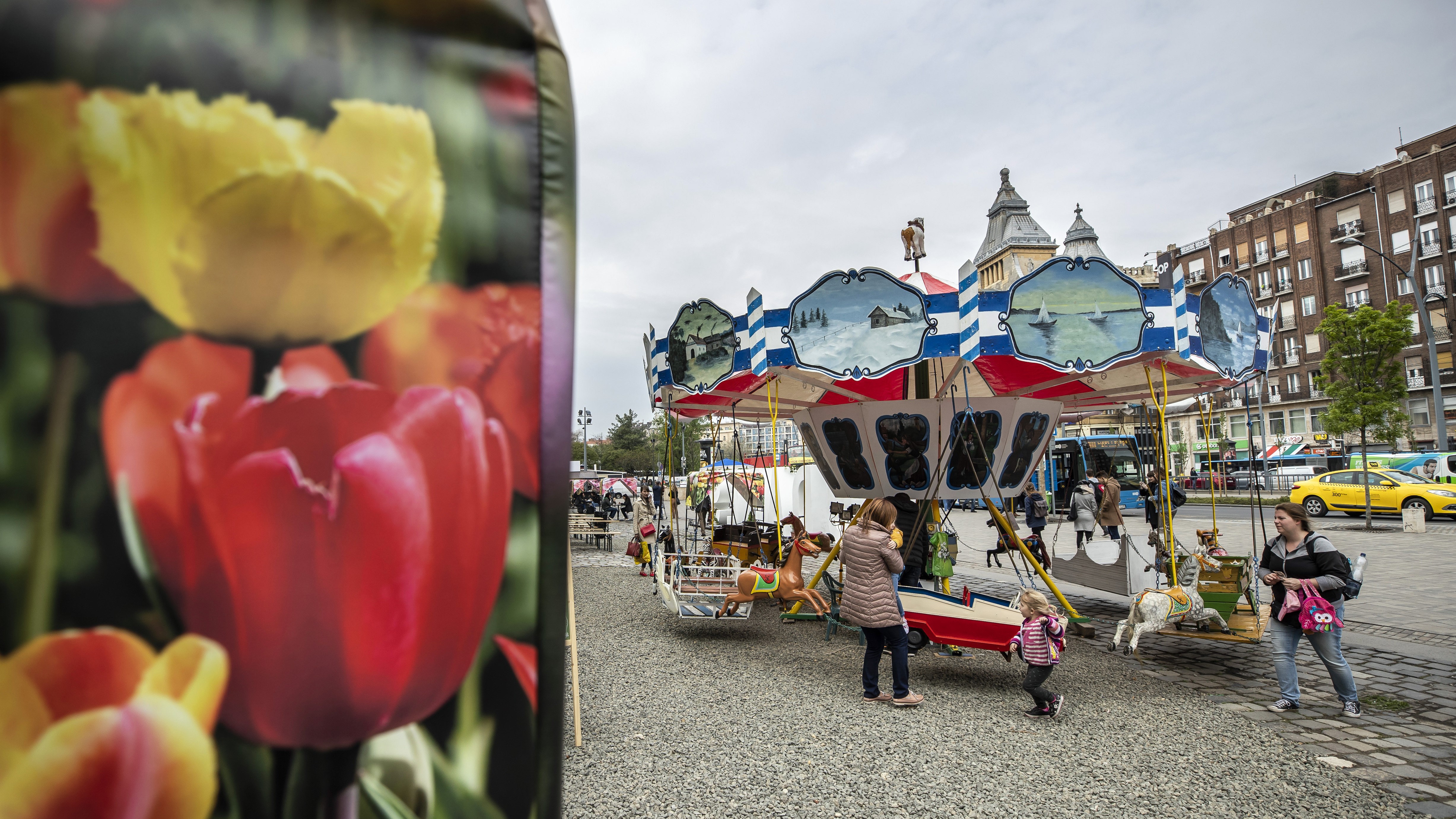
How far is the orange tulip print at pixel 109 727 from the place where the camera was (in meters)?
1.11

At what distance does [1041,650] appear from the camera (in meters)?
5.39

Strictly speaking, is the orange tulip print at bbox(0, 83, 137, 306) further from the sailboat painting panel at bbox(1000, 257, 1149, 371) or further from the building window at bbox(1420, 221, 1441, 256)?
the building window at bbox(1420, 221, 1441, 256)

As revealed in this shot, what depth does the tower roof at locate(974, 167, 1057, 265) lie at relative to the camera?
22594mm

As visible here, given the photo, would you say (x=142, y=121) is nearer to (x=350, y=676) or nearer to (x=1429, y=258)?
(x=350, y=676)

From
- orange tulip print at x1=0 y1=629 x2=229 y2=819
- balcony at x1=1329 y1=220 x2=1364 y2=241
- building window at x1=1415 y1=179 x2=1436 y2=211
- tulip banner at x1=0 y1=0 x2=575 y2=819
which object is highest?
building window at x1=1415 y1=179 x2=1436 y2=211

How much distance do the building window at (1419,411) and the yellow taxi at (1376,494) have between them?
28.0 meters

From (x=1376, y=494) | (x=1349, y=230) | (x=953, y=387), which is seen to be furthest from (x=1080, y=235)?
(x=953, y=387)

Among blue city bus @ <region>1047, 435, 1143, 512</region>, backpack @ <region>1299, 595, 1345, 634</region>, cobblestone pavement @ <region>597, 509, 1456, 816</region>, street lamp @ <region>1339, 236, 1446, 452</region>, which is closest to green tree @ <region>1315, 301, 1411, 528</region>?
street lamp @ <region>1339, 236, 1446, 452</region>

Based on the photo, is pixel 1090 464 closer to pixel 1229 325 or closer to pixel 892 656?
pixel 1229 325

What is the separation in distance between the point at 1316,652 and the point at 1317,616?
466 millimetres

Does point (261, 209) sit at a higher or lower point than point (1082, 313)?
lower

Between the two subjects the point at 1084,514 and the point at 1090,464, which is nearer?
the point at 1084,514

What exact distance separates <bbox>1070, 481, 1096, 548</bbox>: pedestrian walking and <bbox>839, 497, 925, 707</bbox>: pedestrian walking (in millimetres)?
9017

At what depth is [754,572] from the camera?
317 inches
